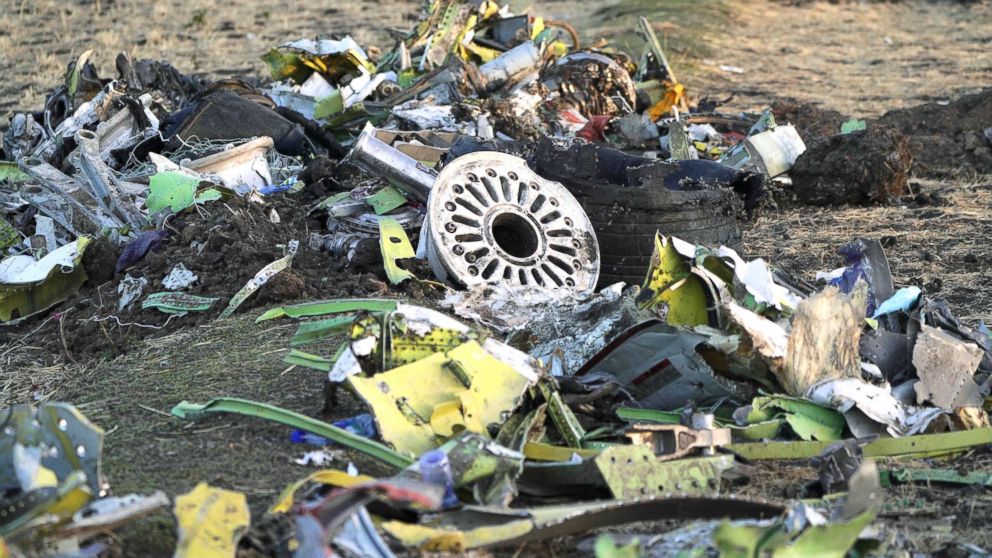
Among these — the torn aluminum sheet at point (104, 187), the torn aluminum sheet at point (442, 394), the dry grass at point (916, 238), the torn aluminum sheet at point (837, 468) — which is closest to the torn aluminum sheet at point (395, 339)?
the torn aluminum sheet at point (442, 394)

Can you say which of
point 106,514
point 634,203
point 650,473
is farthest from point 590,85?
point 106,514

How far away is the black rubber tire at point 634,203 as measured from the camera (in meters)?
6.50

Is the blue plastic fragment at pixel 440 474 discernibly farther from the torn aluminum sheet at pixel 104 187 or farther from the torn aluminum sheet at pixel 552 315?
the torn aluminum sheet at pixel 104 187

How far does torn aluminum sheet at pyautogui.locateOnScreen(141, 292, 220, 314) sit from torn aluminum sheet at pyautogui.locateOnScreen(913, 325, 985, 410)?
3.42 meters

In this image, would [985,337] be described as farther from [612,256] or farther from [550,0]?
[550,0]

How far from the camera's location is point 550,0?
792 inches

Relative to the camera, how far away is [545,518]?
3.53 metres

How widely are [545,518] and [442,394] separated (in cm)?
91

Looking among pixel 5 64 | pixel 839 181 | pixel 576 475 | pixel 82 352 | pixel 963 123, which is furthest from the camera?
pixel 5 64

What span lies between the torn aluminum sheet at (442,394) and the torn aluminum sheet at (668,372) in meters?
0.62

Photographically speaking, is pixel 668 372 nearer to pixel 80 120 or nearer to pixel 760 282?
pixel 760 282

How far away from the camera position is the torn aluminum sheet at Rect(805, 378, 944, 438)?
4617mm

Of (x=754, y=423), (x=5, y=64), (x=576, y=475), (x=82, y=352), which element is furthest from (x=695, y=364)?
(x=5, y=64)

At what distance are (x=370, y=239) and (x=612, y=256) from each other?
1319 mm
